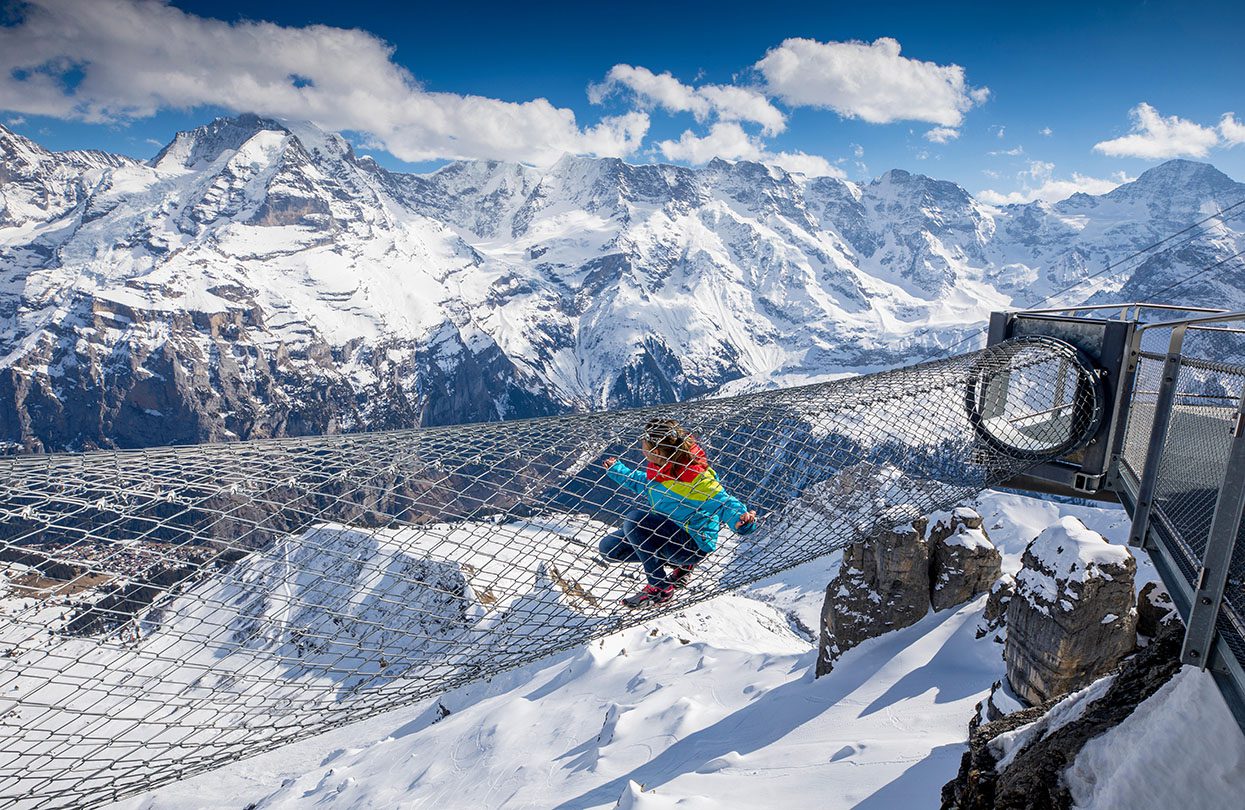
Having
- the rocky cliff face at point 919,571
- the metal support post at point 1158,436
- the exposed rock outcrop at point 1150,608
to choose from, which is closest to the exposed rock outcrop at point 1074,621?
the exposed rock outcrop at point 1150,608

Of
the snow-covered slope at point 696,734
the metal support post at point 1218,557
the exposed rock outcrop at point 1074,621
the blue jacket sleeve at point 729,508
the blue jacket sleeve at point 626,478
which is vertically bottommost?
the snow-covered slope at point 696,734

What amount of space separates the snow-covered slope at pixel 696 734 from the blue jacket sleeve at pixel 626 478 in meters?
5.48

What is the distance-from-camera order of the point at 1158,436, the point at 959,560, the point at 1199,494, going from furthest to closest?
the point at 959,560 < the point at 1158,436 < the point at 1199,494

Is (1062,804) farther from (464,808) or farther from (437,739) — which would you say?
(437,739)

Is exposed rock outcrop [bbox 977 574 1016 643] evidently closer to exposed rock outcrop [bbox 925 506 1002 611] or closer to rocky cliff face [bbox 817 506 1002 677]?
exposed rock outcrop [bbox 925 506 1002 611]

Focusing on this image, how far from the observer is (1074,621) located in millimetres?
8719

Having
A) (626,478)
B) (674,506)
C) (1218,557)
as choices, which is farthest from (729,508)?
(1218,557)

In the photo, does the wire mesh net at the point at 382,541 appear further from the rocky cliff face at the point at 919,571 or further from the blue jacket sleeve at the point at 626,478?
the rocky cliff face at the point at 919,571

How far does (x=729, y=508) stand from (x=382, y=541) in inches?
103

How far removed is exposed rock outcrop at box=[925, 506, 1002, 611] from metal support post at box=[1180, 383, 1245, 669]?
13.9 m

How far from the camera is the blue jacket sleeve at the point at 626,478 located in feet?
13.7

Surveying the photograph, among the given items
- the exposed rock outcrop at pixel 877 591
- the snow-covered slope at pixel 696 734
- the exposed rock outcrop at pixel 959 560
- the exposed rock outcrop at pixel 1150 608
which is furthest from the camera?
the exposed rock outcrop at pixel 959 560

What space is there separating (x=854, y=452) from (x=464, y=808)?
19.5 m

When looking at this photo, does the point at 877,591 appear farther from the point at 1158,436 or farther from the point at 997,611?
the point at 1158,436
